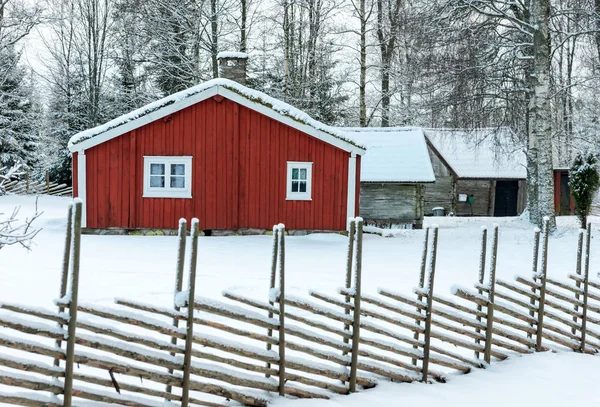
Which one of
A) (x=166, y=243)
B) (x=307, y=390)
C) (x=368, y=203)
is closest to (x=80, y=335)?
Answer: (x=307, y=390)

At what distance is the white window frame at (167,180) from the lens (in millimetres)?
15656

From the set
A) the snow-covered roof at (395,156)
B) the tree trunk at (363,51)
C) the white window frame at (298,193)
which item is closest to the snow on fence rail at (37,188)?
the snow-covered roof at (395,156)

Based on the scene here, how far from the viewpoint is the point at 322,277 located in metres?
10.3

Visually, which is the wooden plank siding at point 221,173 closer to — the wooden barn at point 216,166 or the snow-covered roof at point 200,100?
the wooden barn at point 216,166

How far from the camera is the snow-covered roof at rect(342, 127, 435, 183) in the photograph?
22.6 metres

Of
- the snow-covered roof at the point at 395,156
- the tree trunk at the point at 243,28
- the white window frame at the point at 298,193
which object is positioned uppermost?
the tree trunk at the point at 243,28

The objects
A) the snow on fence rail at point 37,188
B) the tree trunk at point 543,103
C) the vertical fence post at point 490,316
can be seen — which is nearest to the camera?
the vertical fence post at point 490,316

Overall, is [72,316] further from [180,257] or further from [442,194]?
[442,194]

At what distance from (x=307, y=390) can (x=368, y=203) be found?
1807cm

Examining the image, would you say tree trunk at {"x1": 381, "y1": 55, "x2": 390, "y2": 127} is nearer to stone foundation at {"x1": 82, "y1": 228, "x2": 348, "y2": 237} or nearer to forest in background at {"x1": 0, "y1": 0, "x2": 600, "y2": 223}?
forest in background at {"x1": 0, "y1": 0, "x2": 600, "y2": 223}

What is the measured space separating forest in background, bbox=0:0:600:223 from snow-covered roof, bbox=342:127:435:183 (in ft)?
5.40

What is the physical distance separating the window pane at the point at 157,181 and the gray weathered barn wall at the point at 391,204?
9.04 metres

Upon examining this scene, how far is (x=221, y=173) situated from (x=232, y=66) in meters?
3.39

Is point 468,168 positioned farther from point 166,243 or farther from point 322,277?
point 322,277
